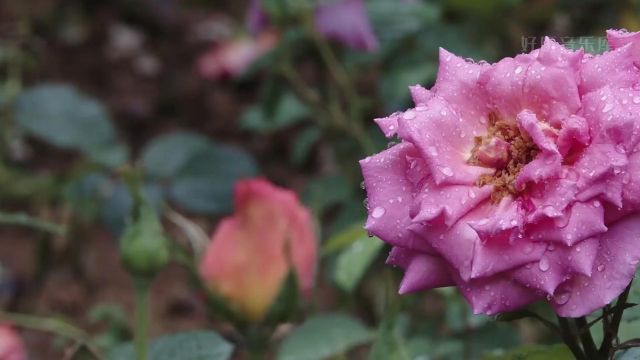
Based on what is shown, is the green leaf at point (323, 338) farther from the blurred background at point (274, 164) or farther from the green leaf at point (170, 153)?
the green leaf at point (170, 153)

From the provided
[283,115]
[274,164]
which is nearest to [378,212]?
[283,115]

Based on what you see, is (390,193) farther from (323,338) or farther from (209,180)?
(209,180)

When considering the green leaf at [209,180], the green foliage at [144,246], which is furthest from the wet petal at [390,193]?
the green leaf at [209,180]

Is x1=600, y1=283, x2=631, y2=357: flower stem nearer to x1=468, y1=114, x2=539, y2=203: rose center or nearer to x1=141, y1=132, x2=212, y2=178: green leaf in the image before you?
x1=468, y1=114, x2=539, y2=203: rose center

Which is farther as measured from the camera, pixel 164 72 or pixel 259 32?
pixel 164 72

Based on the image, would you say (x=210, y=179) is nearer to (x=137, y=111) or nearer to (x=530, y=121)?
(x=137, y=111)

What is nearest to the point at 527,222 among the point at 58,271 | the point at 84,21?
the point at 58,271

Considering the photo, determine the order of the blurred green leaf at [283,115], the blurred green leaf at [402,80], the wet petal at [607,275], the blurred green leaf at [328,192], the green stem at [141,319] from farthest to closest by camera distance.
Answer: the blurred green leaf at [283,115]
the blurred green leaf at [328,192]
the blurred green leaf at [402,80]
the green stem at [141,319]
the wet petal at [607,275]
